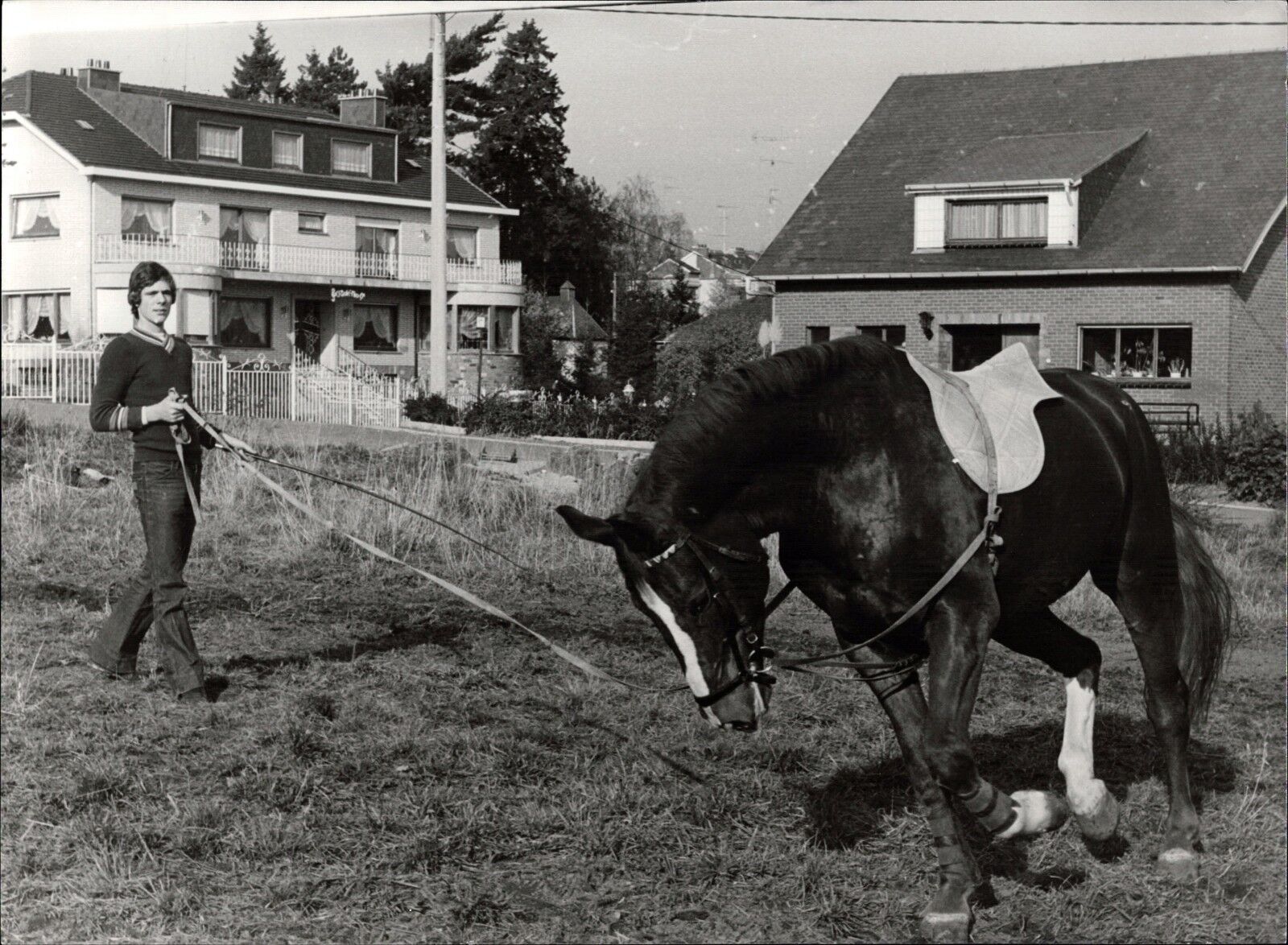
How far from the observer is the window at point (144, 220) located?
259 inches

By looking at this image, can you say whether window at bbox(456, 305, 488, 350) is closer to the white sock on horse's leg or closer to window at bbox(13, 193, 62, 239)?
window at bbox(13, 193, 62, 239)

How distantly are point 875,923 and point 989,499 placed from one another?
123cm

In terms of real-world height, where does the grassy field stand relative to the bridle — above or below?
below

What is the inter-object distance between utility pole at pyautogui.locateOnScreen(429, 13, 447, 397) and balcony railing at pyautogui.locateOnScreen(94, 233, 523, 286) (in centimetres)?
21

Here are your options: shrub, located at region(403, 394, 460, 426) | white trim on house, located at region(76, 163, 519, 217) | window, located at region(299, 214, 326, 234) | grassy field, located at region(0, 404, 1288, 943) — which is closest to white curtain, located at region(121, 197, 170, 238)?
white trim on house, located at region(76, 163, 519, 217)

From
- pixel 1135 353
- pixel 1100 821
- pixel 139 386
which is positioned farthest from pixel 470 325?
pixel 1100 821

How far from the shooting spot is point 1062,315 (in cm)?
486

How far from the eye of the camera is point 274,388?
7.17 meters

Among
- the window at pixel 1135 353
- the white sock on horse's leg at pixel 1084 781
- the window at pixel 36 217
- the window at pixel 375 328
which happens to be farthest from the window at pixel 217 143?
the white sock on horse's leg at pixel 1084 781

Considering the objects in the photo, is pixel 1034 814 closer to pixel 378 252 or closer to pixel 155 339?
pixel 378 252

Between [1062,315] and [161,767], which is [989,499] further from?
[161,767]

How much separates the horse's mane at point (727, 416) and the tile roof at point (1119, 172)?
102 centimetres

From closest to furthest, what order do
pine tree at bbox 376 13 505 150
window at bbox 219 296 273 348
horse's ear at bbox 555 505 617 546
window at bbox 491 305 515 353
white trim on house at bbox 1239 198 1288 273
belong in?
horse's ear at bbox 555 505 617 546
white trim on house at bbox 1239 198 1288 273
pine tree at bbox 376 13 505 150
window at bbox 491 305 515 353
window at bbox 219 296 273 348

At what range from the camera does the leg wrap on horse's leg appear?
12.1ft
